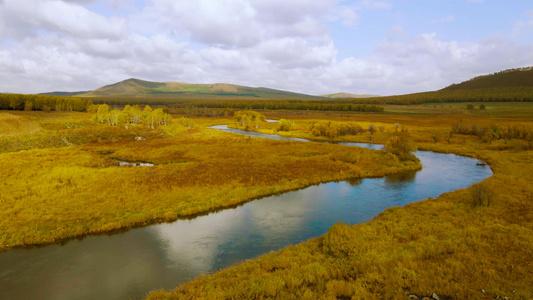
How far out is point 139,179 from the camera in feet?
100

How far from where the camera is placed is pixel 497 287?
37.9 feet

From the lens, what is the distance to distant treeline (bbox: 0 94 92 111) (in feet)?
352

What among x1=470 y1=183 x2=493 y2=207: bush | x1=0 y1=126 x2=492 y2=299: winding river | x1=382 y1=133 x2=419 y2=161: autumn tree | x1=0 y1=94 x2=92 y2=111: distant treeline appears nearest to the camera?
x1=0 y1=126 x2=492 y2=299: winding river

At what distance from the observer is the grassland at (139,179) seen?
20609mm

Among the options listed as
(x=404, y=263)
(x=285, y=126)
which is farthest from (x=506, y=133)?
(x=404, y=263)

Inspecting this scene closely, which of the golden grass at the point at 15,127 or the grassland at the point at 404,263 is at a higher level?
the golden grass at the point at 15,127

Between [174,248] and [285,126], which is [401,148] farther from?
[285,126]

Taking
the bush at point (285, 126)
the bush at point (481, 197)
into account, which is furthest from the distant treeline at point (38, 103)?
the bush at point (481, 197)

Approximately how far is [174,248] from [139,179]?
15628 millimetres

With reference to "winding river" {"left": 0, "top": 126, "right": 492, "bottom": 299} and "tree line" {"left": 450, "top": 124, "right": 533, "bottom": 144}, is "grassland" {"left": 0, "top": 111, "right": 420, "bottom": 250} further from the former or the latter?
"tree line" {"left": 450, "top": 124, "right": 533, "bottom": 144}

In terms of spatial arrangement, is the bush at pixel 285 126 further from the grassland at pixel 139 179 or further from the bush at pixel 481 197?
the bush at pixel 481 197

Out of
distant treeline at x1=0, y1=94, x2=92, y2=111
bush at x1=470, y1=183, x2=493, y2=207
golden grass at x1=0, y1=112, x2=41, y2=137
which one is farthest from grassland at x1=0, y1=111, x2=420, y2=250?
distant treeline at x1=0, y1=94, x2=92, y2=111

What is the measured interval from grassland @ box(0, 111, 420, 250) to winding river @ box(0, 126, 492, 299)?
160cm

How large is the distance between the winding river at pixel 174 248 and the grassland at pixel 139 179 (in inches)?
63.0
